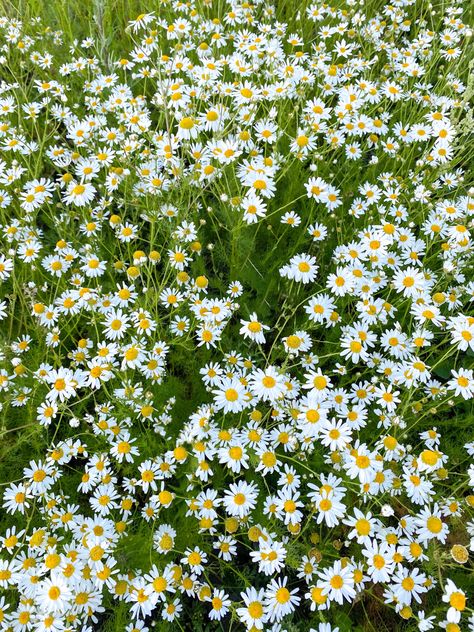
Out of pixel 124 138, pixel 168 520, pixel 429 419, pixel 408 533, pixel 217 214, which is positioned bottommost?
pixel 408 533

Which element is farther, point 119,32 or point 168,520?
point 119,32

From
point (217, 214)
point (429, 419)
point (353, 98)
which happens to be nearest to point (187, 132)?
point (217, 214)

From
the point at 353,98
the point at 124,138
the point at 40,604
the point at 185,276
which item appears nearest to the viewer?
the point at 40,604

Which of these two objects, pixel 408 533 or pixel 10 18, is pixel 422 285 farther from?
pixel 10 18

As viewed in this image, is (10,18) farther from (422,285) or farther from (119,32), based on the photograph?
(422,285)

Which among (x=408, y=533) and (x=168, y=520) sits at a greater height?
(x=168, y=520)

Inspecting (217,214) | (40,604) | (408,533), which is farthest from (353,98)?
(40,604)

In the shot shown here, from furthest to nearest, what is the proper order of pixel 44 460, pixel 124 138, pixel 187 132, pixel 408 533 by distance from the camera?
pixel 124 138, pixel 187 132, pixel 44 460, pixel 408 533
